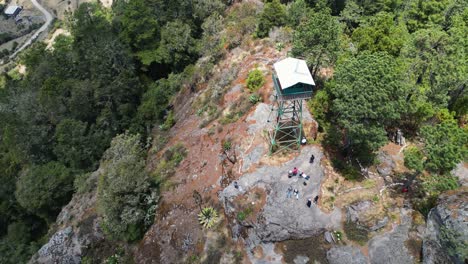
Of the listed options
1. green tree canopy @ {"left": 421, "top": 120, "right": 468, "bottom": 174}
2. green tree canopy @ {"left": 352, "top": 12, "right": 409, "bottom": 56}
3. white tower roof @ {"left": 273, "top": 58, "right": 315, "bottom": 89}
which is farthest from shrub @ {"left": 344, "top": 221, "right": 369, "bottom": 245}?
green tree canopy @ {"left": 352, "top": 12, "right": 409, "bottom": 56}

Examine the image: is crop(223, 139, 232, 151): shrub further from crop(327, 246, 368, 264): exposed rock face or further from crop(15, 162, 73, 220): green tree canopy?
crop(15, 162, 73, 220): green tree canopy

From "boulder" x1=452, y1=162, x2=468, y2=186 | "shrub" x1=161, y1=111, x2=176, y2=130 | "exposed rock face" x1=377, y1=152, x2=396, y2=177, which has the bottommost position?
"boulder" x1=452, y1=162, x2=468, y2=186

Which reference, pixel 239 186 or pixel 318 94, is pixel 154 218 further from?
pixel 318 94

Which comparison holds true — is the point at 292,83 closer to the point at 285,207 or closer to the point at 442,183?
the point at 285,207

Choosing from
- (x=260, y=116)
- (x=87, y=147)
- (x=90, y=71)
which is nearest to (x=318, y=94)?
(x=260, y=116)

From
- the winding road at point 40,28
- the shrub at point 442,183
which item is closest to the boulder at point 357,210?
the shrub at point 442,183

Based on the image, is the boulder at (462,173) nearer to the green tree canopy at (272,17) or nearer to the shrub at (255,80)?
the shrub at (255,80)
